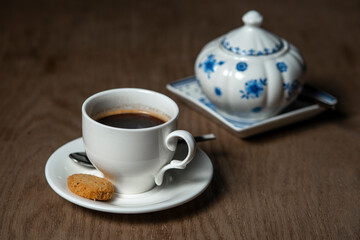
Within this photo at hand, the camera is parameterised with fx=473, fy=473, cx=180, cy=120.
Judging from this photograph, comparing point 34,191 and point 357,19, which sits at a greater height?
point 34,191

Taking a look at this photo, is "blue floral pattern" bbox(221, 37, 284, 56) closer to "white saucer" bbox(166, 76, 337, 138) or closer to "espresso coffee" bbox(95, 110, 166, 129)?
"white saucer" bbox(166, 76, 337, 138)

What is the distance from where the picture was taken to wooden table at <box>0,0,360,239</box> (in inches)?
30.2

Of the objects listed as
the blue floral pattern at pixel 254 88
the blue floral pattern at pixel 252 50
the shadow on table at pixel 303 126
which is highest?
the blue floral pattern at pixel 252 50

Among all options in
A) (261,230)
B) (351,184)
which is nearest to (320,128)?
(351,184)

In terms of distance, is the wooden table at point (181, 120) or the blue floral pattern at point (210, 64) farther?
the blue floral pattern at point (210, 64)

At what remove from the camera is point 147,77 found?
131 centimetres

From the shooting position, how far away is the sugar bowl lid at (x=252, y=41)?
1031mm

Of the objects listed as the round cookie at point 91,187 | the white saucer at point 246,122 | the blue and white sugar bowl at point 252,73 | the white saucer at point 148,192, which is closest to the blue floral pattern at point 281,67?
the blue and white sugar bowl at point 252,73

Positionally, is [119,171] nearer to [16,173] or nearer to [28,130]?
[16,173]

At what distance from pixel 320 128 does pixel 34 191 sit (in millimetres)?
653

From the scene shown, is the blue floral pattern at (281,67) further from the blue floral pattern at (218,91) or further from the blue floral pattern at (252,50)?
the blue floral pattern at (218,91)

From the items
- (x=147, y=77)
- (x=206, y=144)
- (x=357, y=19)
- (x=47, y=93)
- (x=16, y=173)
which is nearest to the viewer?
(x=16, y=173)

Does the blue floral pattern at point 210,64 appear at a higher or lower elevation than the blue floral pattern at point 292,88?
higher

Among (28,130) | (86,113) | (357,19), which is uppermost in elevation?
(86,113)
